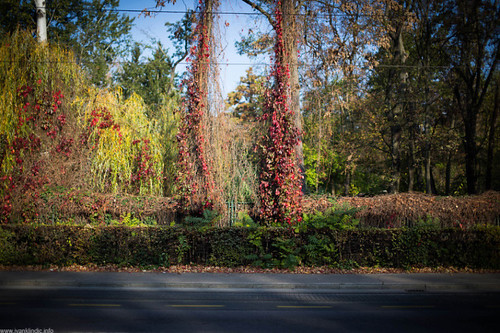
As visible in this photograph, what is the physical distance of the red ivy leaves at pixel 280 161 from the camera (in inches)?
461

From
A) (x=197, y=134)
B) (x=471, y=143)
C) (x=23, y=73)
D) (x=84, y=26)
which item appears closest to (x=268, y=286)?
(x=197, y=134)

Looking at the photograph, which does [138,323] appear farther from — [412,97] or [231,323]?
[412,97]

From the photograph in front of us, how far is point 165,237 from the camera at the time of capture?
1061 centimetres

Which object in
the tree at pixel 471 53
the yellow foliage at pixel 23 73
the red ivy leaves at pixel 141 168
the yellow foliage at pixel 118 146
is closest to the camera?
the yellow foliage at pixel 23 73

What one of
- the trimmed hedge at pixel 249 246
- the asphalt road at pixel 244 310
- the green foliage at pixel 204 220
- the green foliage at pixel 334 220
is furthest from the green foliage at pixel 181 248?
the green foliage at pixel 334 220

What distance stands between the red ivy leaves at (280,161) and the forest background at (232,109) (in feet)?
1.85

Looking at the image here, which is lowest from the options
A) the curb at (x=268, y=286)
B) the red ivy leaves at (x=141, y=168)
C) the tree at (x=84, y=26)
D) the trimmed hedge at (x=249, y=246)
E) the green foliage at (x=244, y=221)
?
the curb at (x=268, y=286)

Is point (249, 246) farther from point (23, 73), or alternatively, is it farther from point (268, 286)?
point (23, 73)

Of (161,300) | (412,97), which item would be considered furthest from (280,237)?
(412,97)

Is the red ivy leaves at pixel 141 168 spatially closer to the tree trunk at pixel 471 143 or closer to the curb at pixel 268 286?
the curb at pixel 268 286

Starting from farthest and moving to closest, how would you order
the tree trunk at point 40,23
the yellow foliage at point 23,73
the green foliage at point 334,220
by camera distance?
the tree trunk at point 40,23 < the yellow foliage at point 23,73 < the green foliage at point 334,220

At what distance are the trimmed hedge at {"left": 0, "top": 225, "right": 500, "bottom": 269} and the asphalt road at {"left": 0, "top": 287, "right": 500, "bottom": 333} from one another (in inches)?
77.2

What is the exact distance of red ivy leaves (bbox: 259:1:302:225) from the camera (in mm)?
11703

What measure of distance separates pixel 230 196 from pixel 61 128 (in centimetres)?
693
